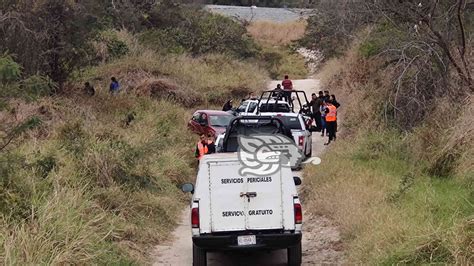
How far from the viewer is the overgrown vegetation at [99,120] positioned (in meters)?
9.11

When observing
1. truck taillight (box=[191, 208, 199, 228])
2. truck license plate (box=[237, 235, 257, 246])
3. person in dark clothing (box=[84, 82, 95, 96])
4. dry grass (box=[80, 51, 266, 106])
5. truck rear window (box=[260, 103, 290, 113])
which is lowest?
dry grass (box=[80, 51, 266, 106])

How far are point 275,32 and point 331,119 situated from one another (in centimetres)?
4294

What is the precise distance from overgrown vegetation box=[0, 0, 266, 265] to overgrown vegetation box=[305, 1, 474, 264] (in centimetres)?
359

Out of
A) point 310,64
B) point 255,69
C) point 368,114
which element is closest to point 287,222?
point 368,114

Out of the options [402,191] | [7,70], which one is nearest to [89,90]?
[7,70]

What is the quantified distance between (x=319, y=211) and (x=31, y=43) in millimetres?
13772

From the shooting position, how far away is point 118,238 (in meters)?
10.6

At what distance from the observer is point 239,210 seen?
350 inches

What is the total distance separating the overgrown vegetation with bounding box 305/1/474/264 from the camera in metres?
8.66

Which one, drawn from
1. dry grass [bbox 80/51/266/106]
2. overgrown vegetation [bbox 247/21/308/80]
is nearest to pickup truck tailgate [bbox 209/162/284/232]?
dry grass [bbox 80/51/266/106]

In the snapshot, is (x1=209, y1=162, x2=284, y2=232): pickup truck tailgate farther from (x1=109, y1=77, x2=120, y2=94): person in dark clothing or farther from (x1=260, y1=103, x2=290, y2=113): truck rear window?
(x1=109, y1=77, x2=120, y2=94): person in dark clothing

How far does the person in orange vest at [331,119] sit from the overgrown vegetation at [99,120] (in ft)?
15.0

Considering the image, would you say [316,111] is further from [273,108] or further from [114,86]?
[114,86]

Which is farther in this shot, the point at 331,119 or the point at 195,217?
the point at 331,119
